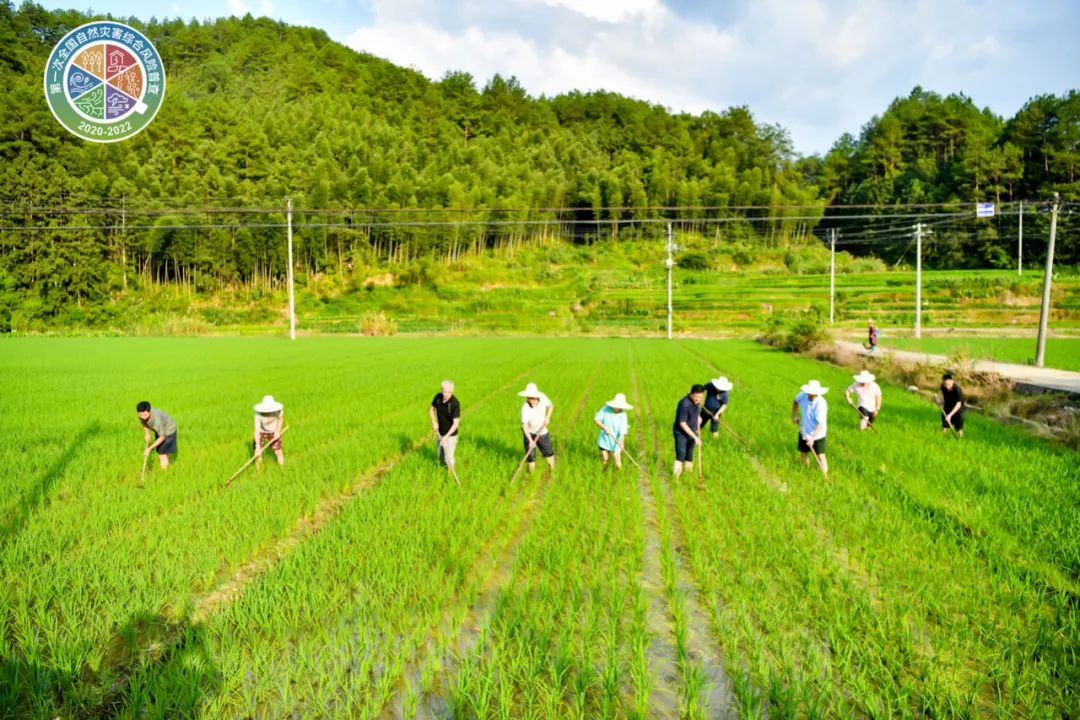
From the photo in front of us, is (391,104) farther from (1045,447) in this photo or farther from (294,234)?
(1045,447)

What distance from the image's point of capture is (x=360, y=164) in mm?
83375

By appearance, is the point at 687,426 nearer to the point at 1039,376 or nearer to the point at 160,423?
the point at 160,423

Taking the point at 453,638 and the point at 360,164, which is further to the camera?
the point at 360,164

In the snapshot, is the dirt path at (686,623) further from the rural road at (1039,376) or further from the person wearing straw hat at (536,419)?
the rural road at (1039,376)

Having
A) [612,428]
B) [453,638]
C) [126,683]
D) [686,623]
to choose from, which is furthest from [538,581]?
[612,428]

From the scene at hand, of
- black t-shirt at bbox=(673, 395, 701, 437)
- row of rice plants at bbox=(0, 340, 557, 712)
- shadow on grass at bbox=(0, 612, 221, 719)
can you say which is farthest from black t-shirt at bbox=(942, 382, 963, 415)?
shadow on grass at bbox=(0, 612, 221, 719)

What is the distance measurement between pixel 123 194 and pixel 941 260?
91069mm

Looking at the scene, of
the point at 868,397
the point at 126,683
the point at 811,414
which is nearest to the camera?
the point at 126,683

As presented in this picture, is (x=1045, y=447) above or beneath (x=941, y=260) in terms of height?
beneath

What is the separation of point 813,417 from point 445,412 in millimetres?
4396

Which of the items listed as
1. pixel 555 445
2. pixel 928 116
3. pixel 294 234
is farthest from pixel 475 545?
pixel 928 116

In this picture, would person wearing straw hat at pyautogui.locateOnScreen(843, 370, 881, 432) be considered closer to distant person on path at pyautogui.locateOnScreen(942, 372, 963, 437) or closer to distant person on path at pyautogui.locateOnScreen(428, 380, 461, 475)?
distant person on path at pyautogui.locateOnScreen(942, 372, 963, 437)

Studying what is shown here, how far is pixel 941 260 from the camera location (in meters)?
77.6

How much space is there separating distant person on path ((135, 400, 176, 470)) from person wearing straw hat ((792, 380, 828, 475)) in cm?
761
